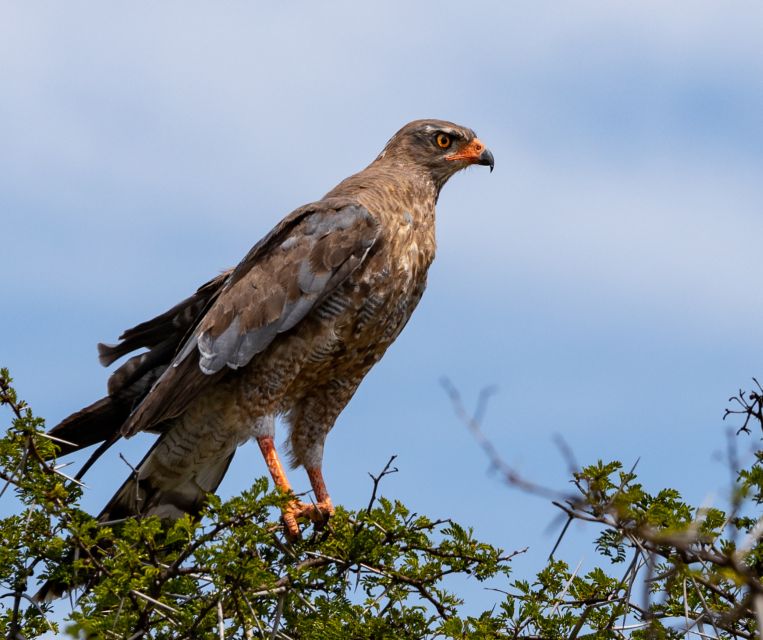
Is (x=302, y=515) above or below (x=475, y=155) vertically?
below

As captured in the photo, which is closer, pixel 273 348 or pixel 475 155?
pixel 273 348

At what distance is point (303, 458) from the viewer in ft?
18.7

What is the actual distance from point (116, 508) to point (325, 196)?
193cm

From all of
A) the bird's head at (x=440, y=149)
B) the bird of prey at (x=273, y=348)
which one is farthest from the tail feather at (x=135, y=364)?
the bird's head at (x=440, y=149)

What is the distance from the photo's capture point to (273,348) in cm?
532

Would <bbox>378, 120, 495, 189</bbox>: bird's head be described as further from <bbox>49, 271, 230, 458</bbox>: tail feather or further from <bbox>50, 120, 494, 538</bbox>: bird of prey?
<bbox>49, 271, 230, 458</bbox>: tail feather

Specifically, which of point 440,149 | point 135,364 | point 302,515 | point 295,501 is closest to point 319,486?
point 302,515

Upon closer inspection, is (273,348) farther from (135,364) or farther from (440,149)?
(440,149)

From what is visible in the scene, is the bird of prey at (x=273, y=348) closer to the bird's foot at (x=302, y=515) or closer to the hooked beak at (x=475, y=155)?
the bird's foot at (x=302, y=515)

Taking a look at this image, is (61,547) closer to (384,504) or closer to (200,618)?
(200,618)

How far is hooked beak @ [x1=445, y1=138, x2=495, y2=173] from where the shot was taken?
628 centimetres

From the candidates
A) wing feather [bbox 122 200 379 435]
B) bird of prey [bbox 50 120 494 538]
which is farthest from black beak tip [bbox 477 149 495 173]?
wing feather [bbox 122 200 379 435]

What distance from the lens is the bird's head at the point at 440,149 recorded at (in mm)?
6250

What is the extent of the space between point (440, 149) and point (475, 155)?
0.66 ft
